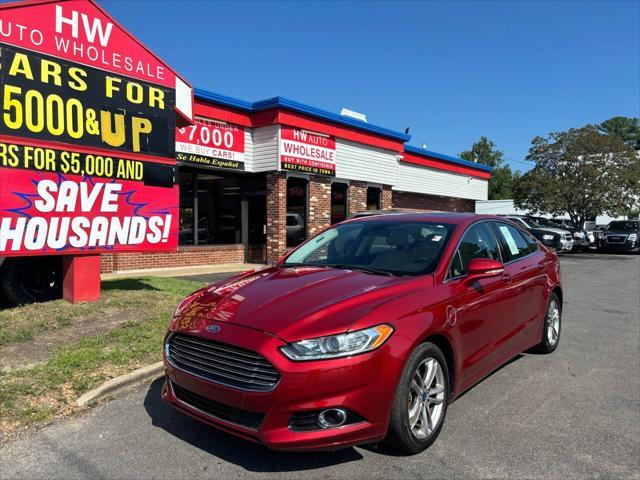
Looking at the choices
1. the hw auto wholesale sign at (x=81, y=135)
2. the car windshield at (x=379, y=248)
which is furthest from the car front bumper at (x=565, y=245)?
the car windshield at (x=379, y=248)

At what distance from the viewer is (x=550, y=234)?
69.2 feet

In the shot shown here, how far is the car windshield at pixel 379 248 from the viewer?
13.1 ft

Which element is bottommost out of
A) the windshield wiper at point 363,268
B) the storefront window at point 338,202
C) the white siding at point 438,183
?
the windshield wiper at point 363,268

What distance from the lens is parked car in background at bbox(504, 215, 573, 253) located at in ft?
68.0

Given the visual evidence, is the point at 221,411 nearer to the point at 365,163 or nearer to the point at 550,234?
the point at 365,163

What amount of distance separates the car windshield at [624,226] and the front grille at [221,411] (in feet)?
89.6

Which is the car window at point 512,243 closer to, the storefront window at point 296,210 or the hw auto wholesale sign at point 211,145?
the hw auto wholesale sign at point 211,145

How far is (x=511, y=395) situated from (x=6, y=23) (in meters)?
7.07

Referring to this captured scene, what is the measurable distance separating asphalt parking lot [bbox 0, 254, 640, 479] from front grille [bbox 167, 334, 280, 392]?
22.6 inches

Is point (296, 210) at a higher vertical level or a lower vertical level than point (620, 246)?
higher

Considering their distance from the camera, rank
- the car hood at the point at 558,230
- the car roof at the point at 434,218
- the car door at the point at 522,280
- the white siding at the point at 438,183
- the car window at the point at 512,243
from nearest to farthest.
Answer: the car roof at the point at 434,218 → the car door at the point at 522,280 → the car window at the point at 512,243 → the car hood at the point at 558,230 → the white siding at the point at 438,183

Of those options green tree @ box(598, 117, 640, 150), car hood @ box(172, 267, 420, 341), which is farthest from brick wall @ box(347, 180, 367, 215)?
green tree @ box(598, 117, 640, 150)

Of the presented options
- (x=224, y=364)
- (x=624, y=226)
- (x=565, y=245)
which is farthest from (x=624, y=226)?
(x=224, y=364)

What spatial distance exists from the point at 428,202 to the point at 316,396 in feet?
72.9
